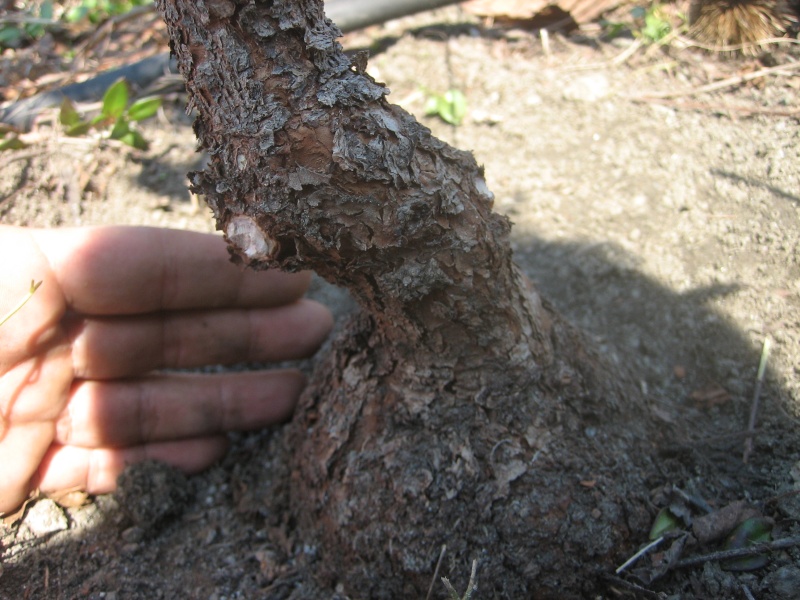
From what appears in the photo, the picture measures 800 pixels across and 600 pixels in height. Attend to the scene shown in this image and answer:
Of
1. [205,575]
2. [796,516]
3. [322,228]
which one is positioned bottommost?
[205,575]

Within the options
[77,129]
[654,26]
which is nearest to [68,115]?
[77,129]

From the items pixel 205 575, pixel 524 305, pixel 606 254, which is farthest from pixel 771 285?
pixel 205 575

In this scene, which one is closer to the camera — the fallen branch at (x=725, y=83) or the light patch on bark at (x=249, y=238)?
the light patch on bark at (x=249, y=238)

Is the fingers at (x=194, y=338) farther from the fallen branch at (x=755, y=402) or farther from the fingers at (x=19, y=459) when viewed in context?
the fallen branch at (x=755, y=402)

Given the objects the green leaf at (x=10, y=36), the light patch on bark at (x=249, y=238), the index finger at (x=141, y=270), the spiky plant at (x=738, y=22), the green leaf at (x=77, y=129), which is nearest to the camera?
the light patch on bark at (x=249, y=238)

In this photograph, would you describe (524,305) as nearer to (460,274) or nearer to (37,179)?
(460,274)

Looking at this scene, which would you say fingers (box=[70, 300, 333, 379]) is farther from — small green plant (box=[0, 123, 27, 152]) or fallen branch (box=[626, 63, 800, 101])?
fallen branch (box=[626, 63, 800, 101])

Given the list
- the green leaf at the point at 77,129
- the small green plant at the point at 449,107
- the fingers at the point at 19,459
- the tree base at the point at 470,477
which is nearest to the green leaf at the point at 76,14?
the green leaf at the point at 77,129

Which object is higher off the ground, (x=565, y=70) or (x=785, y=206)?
(x=565, y=70)
